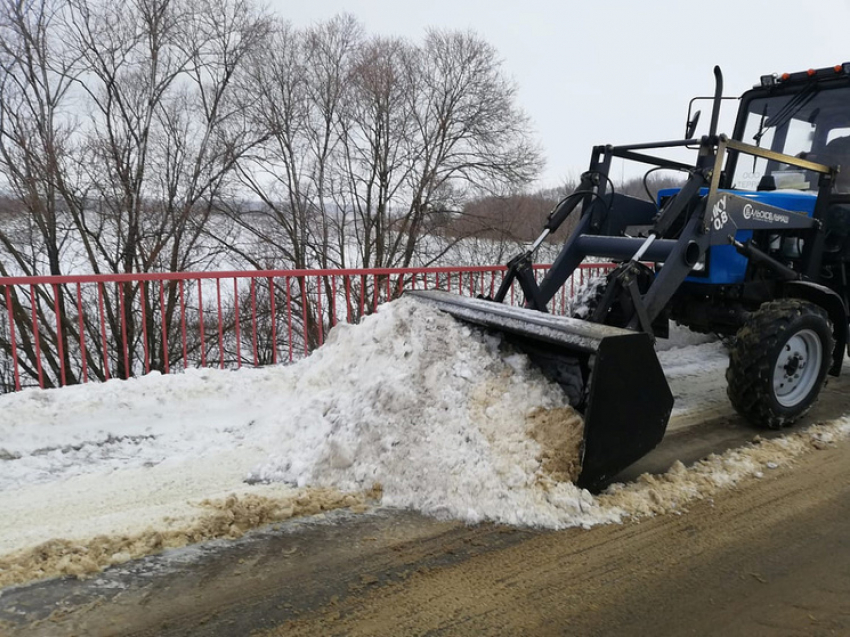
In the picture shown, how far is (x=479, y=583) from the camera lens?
2.55 metres

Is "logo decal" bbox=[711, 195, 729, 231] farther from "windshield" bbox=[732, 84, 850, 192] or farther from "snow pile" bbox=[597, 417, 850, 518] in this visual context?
"snow pile" bbox=[597, 417, 850, 518]

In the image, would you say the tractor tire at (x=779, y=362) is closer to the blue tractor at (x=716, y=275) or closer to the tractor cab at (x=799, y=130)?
the blue tractor at (x=716, y=275)

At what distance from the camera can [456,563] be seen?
106 inches

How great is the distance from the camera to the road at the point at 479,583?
2285 millimetres

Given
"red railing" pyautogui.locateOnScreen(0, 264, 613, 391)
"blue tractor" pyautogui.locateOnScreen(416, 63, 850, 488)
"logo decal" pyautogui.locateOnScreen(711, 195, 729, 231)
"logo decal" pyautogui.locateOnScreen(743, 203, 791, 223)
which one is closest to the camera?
"blue tractor" pyautogui.locateOnScreen(416, 63, 850, 488)

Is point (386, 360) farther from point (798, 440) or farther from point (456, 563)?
point (798, 440)

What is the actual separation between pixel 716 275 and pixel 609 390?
8.00 ft

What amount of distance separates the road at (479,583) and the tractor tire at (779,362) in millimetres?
1163

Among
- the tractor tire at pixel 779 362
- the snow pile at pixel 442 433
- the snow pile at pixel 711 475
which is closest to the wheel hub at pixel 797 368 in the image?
the tractor tire at pixel 779 362

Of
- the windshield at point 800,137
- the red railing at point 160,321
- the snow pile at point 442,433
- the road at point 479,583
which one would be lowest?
the red railing at point 160,321

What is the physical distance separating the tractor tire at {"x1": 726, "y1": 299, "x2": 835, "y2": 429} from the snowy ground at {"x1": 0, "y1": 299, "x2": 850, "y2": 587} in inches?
10.9

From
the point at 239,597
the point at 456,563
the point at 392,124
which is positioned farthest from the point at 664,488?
the point at 392,124

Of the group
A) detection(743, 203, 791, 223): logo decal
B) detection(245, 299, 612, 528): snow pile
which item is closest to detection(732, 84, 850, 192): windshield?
detection(743, 203, 791, 223): logo decal

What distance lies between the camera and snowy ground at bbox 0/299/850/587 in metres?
3.02
